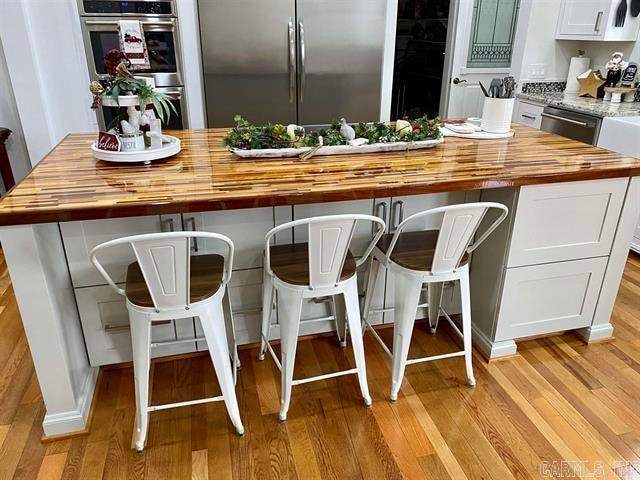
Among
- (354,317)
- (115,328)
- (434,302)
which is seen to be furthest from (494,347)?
(115,328)

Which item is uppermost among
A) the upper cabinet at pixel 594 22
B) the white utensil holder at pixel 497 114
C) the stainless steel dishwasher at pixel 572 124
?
the upper cabinet at pixel 594 22

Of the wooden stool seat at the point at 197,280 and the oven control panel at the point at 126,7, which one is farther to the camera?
the oven control panel at the point at 126,7

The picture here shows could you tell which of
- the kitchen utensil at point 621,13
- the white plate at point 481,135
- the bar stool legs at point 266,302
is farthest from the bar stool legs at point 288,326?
the kitchen utensil at point 621,13

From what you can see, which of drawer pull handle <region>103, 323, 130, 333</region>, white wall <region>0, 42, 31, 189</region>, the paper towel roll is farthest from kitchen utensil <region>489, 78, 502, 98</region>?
white wall <region>0, 42, 31, 189</region>

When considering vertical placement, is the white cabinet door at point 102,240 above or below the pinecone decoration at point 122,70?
below

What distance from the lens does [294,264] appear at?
1.82m

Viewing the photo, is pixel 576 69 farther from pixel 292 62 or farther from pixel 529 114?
pixel 292 62

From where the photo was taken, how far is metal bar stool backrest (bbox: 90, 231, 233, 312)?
1404 millimetres

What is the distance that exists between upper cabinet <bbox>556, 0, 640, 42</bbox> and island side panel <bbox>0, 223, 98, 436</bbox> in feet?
12.9

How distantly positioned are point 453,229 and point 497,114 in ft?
3.19

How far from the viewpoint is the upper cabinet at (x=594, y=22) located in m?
3.55

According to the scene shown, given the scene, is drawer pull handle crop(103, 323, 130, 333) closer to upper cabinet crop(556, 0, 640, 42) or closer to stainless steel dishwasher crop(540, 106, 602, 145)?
stainless steel dishwasher crop(540, 106, 602, 145)

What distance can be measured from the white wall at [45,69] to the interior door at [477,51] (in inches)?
120

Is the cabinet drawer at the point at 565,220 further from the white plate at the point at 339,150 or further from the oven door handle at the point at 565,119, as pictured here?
the oven door handle at the point at 565,119
